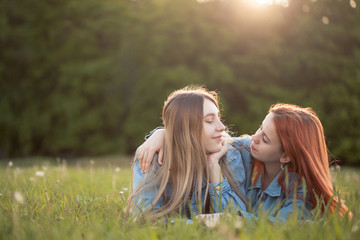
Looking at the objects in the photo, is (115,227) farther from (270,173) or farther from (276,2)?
(276,2)

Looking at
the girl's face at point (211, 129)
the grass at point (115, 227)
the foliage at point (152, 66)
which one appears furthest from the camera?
the foliage at point (152, 66)

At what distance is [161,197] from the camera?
2793 millimetres

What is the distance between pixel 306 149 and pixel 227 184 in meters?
0.65

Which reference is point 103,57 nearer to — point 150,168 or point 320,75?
point 320,75

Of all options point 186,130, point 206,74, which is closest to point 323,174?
point 186,130

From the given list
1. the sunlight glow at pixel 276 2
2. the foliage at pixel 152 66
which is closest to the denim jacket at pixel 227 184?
the foliage at pixel 152 66

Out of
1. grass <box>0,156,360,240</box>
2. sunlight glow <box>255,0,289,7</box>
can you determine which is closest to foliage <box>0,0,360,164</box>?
sunlight glow <box>255,0,289,7</box>

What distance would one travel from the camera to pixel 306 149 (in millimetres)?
2695

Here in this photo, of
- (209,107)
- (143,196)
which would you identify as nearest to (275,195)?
(209,107)

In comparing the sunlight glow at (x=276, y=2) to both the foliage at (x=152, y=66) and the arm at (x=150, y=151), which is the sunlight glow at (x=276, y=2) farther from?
the arm at (x=150, y=151)

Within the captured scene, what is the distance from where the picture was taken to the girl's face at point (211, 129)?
2814 mm

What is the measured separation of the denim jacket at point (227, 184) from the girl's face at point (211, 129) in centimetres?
23

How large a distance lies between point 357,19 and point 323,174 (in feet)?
36.5

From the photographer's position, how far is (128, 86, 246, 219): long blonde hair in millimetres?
2727
